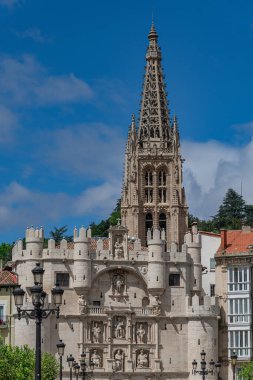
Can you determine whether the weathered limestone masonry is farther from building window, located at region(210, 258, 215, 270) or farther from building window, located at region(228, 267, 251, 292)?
building window, located at region(210, 258, 215, 270)

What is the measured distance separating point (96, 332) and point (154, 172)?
42.7 m

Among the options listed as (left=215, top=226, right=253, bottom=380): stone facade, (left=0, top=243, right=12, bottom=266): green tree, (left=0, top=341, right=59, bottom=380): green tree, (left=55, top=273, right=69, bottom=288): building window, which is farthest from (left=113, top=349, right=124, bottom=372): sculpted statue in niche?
(left=0, top=243, right=12, bottom=266): green tree

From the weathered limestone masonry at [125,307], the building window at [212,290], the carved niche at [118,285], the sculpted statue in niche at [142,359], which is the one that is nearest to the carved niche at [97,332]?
the weathered limestone masonry at [125,307]

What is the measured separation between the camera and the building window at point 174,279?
116062 millimetres

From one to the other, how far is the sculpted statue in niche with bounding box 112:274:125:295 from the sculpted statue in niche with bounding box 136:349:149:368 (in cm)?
677

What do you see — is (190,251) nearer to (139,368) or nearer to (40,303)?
(139,368)

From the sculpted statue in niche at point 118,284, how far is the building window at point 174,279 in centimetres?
523

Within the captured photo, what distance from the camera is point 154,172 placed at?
15238 cm

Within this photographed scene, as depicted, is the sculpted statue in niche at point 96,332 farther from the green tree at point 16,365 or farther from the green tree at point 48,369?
the green tree at point 16,365

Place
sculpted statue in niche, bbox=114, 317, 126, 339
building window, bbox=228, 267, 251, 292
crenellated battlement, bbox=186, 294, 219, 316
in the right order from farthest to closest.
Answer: sculpted statue in niche, bbox=114, 317, 126, 339, building window, bbox=228, 267, 251, 292, crenellated battlement, bbox=186, 294, 219, 316

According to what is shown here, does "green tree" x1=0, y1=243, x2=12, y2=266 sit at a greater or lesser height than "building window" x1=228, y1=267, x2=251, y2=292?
greater

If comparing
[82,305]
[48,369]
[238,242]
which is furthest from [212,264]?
[48,369]

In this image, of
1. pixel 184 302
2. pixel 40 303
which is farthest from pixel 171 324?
pixel 40 303

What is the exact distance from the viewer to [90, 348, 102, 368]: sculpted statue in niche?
113625 millimetres
